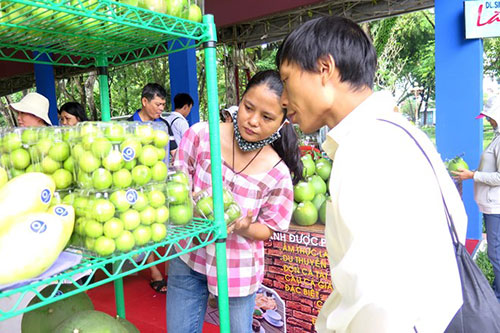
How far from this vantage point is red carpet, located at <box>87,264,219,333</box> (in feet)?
9.86

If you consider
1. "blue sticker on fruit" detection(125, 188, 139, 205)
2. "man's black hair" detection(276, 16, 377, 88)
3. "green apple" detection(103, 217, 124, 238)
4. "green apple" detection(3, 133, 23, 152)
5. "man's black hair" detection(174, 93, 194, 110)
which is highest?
"man's black hair" detection(174, 93, 194, 110)

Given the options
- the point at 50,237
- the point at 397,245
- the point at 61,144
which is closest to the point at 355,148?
the point at 397,245

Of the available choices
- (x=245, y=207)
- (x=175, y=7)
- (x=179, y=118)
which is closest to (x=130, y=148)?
(x=175, y=7)

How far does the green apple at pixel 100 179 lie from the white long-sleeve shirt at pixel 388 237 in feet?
1.96

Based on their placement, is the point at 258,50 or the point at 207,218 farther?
the point at 258,50

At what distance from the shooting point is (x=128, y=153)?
→ 1.13 m

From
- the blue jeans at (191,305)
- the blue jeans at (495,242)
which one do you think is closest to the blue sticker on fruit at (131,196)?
the blue jeans at (191,305)

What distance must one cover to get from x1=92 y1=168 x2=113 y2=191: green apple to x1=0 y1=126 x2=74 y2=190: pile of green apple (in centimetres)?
12

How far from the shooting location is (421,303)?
2.97 feet

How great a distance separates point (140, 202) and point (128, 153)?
0.14 metres

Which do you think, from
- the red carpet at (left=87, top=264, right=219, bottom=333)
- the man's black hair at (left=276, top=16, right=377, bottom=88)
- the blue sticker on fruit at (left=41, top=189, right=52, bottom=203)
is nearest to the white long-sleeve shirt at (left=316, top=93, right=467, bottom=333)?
the man's black hair at (left=276, top=16, right=377, bottom=88)

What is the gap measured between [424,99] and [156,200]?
20033 millimetres

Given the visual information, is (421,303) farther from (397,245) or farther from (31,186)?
(31,186)

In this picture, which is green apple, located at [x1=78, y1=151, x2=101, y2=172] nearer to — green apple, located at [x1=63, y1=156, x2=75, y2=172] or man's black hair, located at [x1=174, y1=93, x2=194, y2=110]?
green apple, located at [x1=63, y1=156, x2=75, y2=172]
